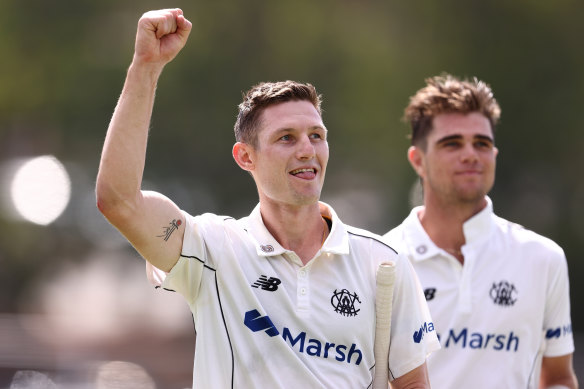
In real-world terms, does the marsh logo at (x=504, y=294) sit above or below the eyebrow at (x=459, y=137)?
below

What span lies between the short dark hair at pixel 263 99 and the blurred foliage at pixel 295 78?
1299cm

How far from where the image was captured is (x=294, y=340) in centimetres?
348

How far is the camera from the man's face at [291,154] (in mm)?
3676

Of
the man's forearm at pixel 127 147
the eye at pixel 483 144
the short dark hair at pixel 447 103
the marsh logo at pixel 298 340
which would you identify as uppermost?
the short dark hair at pixel 447 103

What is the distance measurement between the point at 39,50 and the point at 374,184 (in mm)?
7438

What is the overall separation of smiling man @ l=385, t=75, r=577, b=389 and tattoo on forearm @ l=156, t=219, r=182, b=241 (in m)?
1.94

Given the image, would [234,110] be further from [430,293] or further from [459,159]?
[430,293]

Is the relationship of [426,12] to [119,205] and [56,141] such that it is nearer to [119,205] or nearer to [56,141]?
[56,141]

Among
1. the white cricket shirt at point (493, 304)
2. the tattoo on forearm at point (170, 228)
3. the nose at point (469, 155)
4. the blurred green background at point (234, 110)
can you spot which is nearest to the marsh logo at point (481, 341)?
the white cricket shirt at point (493, 304)

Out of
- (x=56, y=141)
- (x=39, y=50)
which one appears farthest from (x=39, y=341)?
(x=39, y=50)

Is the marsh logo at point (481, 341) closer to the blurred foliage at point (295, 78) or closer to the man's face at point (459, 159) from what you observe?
the man's face at point (459, 159)

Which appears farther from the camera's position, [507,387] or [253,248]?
[507,387]

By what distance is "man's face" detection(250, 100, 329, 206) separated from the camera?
368 centimetres

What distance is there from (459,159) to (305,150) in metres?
1.83
